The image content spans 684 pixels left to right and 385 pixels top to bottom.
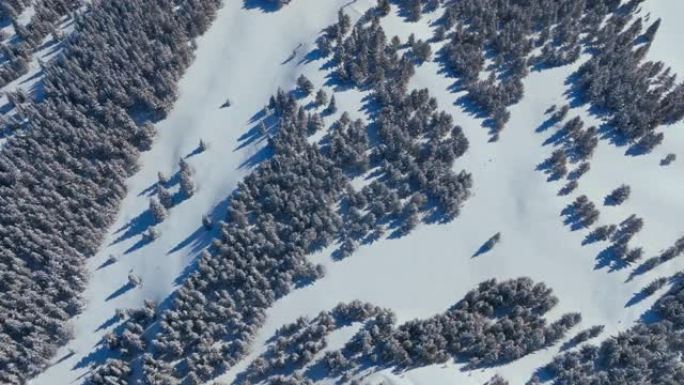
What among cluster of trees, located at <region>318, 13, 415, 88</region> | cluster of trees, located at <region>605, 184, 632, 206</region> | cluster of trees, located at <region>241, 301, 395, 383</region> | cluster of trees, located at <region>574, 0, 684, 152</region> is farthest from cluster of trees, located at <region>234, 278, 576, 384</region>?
cluster of trees, located at <region>318, 13, 415, 88</region>

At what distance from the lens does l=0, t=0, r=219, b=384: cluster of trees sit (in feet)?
248

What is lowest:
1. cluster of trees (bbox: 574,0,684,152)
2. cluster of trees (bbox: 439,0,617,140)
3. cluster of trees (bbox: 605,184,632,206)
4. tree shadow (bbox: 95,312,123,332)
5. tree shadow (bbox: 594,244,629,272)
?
tree shadow (bbox: 594,244,629,272)

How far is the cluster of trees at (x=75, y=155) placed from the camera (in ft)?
248

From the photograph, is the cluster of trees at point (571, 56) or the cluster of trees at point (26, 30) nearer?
the cluster of trees at point (571, 56)

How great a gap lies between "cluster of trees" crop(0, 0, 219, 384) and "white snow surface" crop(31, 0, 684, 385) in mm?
2442

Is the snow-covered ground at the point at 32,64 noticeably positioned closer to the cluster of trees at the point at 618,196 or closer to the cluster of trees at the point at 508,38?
the cluster of trees at the point at 508,38

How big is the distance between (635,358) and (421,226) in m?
29.8

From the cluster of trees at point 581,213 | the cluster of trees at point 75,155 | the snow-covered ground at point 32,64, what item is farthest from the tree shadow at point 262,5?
the cluster of trees at point 581,213

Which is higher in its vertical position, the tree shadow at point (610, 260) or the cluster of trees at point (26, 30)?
the cluster of trees at point (26, 30)

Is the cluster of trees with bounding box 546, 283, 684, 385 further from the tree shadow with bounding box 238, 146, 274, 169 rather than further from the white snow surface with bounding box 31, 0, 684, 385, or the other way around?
the tree shadow with bounding box 238, 146, 274, 169

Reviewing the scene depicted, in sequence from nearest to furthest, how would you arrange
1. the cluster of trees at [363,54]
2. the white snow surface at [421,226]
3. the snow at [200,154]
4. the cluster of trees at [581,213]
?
the white snow surface at [421,226] < the snow at [200,154] < the cluster of trees at [581,213] < the cluster of trees at [363,54]

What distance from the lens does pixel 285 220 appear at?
265 ft

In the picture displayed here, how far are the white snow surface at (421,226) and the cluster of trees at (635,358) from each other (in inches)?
104

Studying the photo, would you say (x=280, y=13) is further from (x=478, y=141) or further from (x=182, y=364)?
(x=182, y=364)
